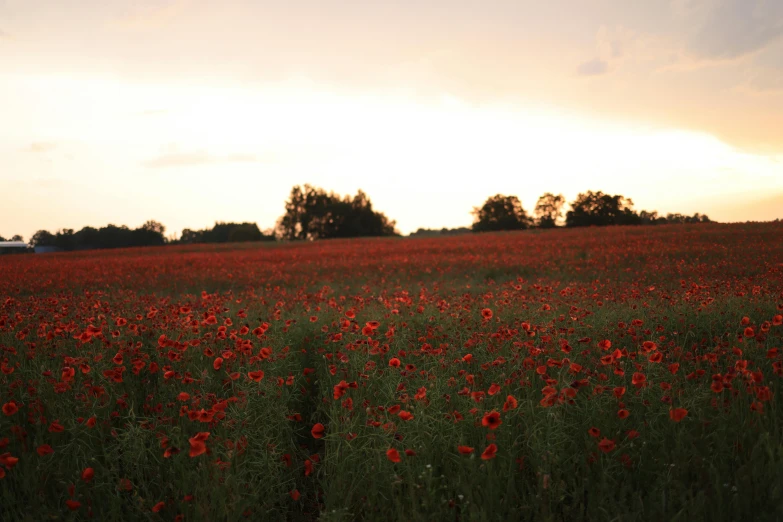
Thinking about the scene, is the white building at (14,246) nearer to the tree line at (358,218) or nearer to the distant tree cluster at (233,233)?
the tree line at (358,218)

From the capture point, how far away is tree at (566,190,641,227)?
57.7 m

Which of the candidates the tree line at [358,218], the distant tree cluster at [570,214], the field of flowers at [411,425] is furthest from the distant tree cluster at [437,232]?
the field of flowers at [411,425]

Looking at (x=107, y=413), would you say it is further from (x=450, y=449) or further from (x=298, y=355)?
(x=450, y=449)

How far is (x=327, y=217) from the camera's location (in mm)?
76688

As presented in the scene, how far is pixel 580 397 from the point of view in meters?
3.85

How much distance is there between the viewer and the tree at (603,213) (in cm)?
5769

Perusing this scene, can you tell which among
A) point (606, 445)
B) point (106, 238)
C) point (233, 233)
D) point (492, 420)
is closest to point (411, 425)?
point (492, 420)

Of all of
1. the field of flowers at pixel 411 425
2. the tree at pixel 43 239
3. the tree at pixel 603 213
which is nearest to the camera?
the field of flowers at pixel 411 425

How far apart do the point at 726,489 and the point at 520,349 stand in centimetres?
225

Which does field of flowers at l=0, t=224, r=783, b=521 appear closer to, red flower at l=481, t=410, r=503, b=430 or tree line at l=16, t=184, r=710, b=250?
red flower at l=481, t=410, r=503, b=430

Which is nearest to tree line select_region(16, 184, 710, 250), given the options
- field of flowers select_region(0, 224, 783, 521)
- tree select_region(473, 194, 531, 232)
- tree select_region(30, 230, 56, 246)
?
tree select_region(473, 194, 531, 232)

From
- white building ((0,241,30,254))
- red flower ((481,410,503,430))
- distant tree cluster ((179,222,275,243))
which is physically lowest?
red flower ((481,410,503,430))

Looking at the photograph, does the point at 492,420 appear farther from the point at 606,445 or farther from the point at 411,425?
the point at 411,425

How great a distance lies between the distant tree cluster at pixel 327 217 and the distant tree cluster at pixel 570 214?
15.9 metres
